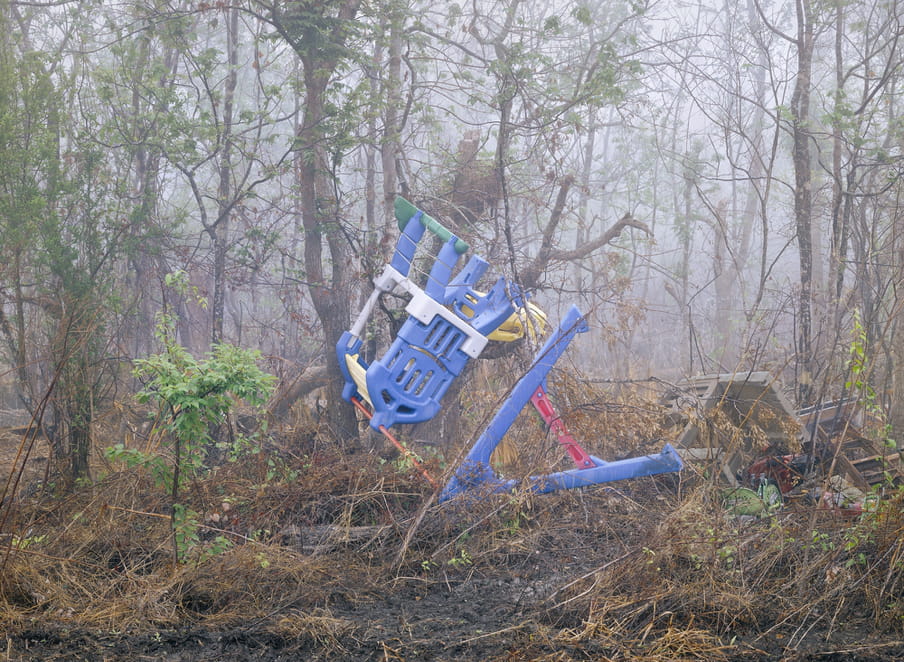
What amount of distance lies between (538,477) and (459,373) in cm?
81

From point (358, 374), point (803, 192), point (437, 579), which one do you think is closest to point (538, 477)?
point (437, 579)

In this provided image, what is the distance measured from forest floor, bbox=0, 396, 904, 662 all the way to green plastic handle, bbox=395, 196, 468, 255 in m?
1.56

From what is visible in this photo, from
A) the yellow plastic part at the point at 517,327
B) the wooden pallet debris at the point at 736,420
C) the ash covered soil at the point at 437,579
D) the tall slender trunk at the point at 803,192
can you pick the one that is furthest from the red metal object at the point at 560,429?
the tall slender trunk at the point at 803,192

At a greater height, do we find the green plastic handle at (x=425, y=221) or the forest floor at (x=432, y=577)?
the green plastic handle at (x=425, y=221)

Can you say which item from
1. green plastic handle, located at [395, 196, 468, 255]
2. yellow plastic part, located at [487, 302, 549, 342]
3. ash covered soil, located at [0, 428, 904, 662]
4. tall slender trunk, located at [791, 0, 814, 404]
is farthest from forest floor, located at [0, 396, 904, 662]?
tall slender trunk, located at [791, 0, 814, 404]

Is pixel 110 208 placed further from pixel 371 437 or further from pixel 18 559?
pixel 18 559

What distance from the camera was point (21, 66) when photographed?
5.64 m

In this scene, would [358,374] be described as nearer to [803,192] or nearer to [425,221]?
[425,221]

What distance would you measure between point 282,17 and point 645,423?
472 cm

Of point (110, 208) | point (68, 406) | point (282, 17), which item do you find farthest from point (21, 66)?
point (68, 406)

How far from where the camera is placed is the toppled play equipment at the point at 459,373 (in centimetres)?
446

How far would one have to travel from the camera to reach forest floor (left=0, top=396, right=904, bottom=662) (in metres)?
3.03

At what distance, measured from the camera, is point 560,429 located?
15.3 feet

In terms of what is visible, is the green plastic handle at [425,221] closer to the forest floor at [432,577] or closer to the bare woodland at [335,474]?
the bare woodland at [335,474]
